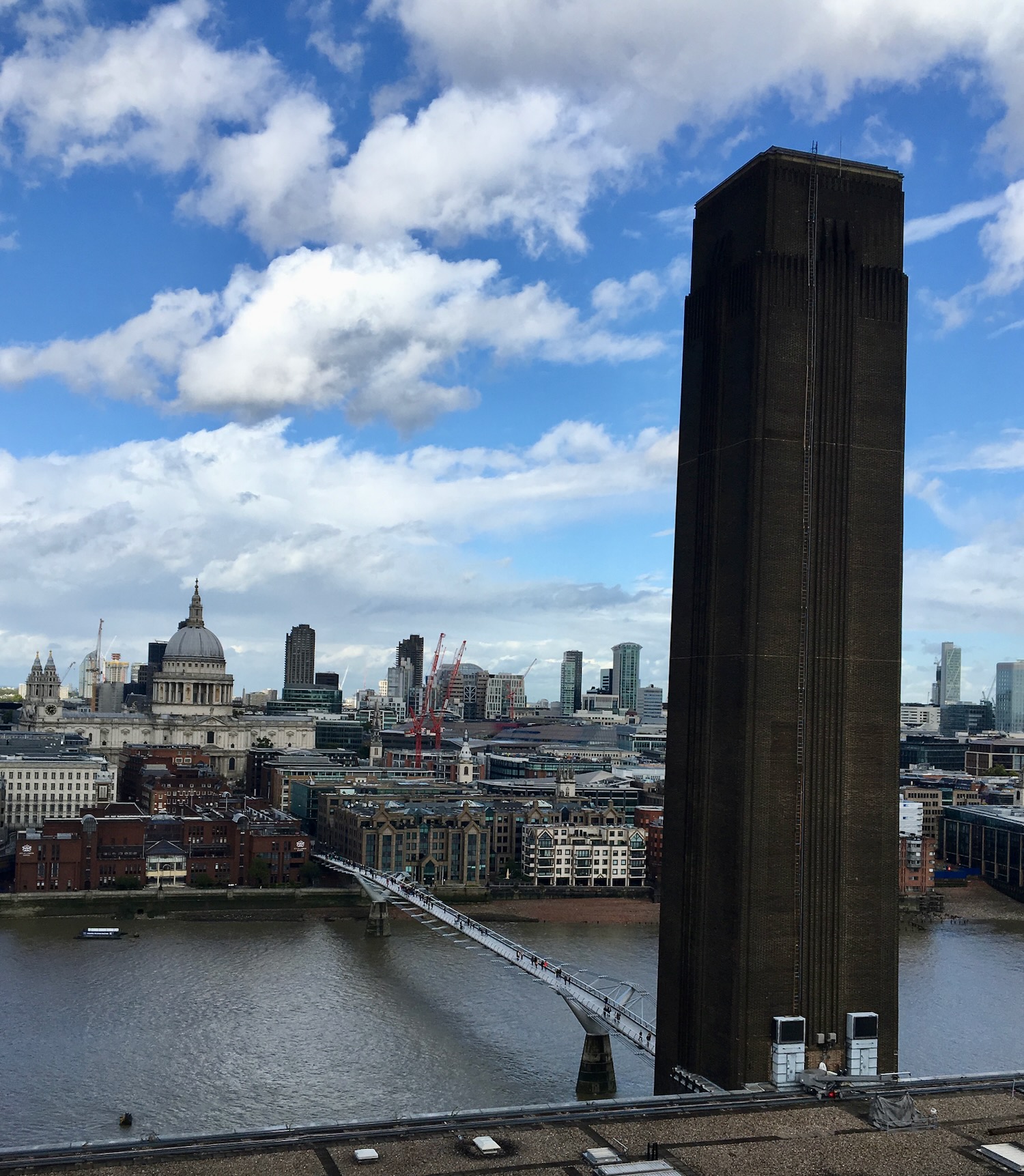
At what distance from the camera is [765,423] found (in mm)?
22625

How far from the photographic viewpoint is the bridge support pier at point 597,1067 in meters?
27.8

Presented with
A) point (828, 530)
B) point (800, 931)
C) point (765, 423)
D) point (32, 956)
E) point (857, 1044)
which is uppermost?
point (765, 423)

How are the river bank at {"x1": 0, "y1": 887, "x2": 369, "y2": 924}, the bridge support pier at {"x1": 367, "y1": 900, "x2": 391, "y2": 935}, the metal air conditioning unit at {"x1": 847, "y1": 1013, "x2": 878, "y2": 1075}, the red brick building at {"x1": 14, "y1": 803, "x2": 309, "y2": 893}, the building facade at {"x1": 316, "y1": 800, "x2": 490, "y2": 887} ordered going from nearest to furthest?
1. the metal air conditioning unit at {"x1": 847, "y1": 1013, "x2": 878, "y2": 1075}
2. the bridge support pier at {"x1": 367, "y1": 900, "x2": 391, "y2": 935}
3. the river bank at {"x1": 0, "y1": 887, "x2": 369, "y2": 924}
4. the red brick building at {"x1": 14, "y1": 803, "x2": 309, "y2": 893}
5. the building facade at {"x1": 316, "y1": 800, "x2": 490, "y2": 887}

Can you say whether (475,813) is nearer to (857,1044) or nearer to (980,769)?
(857,1044)

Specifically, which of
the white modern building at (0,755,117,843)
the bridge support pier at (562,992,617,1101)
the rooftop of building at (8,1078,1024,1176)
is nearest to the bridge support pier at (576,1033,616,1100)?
the bridge support pier at (562,992,617,1101)

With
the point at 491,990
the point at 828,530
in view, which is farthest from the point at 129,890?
the point at 828,530

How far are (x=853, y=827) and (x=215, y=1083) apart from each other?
44.4 ft

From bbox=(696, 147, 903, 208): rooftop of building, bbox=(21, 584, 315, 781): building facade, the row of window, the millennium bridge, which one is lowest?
the millennium bridge

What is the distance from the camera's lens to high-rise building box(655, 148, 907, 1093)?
22.5m

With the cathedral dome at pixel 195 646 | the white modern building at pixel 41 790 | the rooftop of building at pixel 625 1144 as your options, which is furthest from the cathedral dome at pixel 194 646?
the rooftop of building at pixel 625 1144

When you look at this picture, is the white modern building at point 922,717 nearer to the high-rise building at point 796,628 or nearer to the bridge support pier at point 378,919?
the bridge support pier at point 378,919

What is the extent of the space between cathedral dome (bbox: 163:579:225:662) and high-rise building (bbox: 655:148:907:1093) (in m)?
88.2

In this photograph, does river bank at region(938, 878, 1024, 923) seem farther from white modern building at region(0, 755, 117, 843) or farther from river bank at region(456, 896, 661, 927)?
white modern building at region(0, 755, 117, 843)

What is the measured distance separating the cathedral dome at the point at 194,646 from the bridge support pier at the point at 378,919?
210 feet
